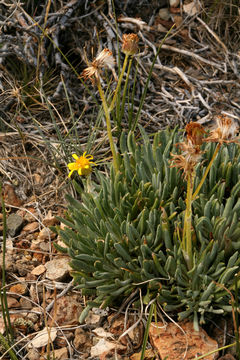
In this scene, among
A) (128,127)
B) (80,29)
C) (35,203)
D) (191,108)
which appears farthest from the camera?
(80,29)

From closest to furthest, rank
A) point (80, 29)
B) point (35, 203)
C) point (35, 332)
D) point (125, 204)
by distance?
point (35, 332)
point (125, 204)
point (35, 203)
point (80, 29)

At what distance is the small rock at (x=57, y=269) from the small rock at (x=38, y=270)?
1.2 inches

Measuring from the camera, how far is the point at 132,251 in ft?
8.50

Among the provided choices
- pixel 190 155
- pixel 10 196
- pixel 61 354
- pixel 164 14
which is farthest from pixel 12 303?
pixel 164 14

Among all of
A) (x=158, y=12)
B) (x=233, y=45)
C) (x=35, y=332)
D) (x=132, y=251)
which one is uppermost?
(x=158, y=12)

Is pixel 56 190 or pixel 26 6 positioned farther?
pixel 26 6

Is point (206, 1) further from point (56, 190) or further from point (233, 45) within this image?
point (56, 190)

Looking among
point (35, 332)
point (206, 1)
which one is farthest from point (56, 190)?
point (206, 1)

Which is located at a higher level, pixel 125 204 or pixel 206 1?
pixel 206 1

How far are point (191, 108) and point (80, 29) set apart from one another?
121cm

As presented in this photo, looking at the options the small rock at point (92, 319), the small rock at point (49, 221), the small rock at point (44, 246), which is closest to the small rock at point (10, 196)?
the small rock at point (49, 221)

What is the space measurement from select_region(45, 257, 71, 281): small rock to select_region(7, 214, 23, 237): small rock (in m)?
0.39

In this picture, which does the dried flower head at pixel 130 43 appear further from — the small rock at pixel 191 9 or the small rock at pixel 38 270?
the small rock at pixel 191 9

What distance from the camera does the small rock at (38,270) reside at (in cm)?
285
